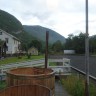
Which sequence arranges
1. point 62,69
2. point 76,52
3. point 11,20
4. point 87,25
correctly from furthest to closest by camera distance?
1. point 11,20
2. point 76,52
3. point 62,69
4. point 87,25

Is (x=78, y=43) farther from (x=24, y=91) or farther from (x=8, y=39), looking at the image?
(x=24, y=91)

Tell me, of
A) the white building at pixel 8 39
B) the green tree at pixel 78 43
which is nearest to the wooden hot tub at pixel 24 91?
the white building at pixel 8 39

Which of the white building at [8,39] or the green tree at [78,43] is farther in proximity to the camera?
the green tree at [78,43]

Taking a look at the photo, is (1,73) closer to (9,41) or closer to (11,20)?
(9,41)

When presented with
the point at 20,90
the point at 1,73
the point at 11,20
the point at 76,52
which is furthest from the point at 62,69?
the point at 11,20

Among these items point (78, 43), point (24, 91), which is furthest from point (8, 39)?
point (24, 91)

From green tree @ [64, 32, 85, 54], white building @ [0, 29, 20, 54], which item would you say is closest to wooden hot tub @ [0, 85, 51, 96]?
white building @ [0, 29, 20, 54]

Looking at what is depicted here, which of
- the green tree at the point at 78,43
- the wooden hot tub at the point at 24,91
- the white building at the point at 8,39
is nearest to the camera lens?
the wooden hot tub at the point at 24,91

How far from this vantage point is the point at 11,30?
141 meters

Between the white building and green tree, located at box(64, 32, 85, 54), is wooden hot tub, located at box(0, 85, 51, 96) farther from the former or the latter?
green tree, located at box(64, 32, 85, 54)

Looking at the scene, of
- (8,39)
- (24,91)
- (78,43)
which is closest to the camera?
(24,91)

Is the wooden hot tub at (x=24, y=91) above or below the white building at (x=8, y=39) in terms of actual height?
below

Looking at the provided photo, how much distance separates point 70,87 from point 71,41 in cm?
10106

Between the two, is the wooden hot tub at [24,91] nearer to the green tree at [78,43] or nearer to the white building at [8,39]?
the white building at [8,39]
